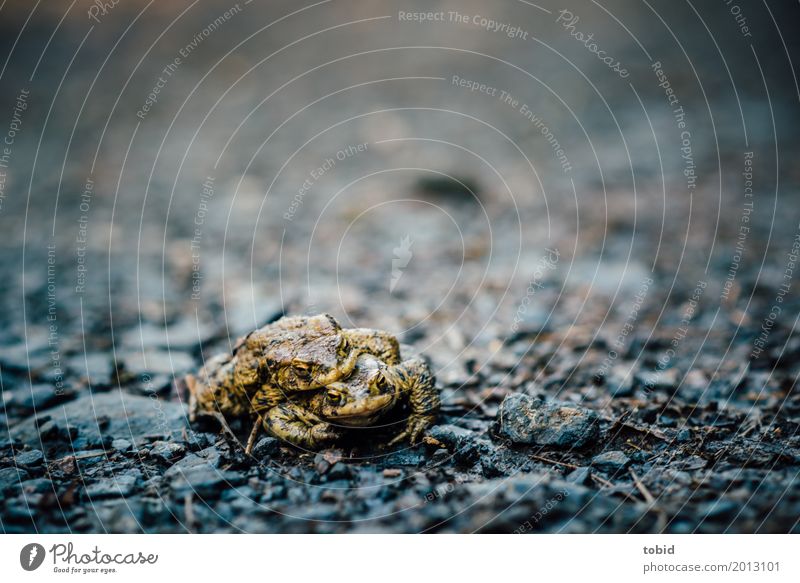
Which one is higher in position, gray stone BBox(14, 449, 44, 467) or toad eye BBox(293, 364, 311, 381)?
toad eye BBox(293, 364, 311, 381)

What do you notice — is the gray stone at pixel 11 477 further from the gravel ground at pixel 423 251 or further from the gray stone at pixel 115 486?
the gray stone at pixel 115 486

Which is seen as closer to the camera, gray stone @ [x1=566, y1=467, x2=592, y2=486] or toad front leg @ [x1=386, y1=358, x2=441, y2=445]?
gray stone @ [x1=566, y1=467, x2=592, y2=486]

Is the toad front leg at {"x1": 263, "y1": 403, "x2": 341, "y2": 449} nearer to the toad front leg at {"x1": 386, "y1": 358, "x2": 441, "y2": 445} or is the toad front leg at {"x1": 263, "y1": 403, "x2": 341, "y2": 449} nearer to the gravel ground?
the gravel ground

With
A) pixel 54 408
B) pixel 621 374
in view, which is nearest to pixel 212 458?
pixel 54 408

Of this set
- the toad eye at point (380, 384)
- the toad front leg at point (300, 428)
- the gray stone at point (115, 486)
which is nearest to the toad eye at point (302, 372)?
the toad front leg at point (300, 428)

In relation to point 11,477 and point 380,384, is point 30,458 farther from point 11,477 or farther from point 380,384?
point 380,384

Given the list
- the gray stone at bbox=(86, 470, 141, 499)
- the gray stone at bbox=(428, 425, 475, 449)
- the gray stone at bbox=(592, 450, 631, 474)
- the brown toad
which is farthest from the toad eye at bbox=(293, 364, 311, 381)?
the gray stone at bbox=(592, 450, 631, 474)
